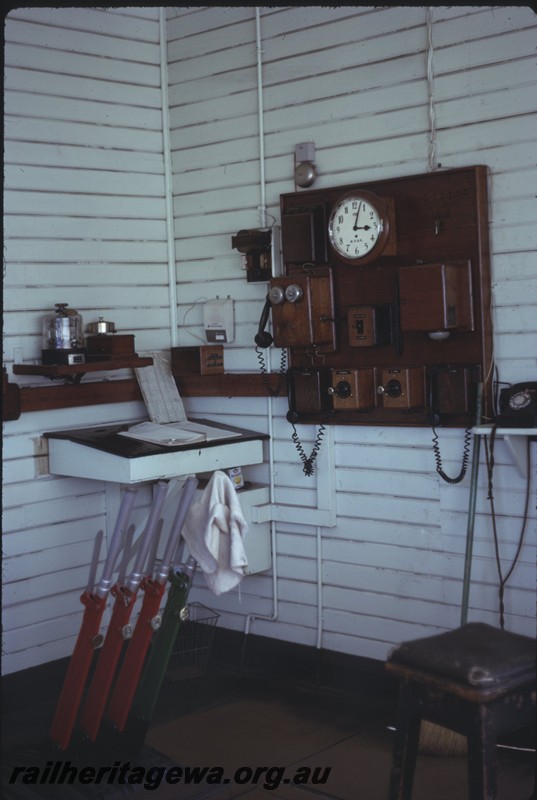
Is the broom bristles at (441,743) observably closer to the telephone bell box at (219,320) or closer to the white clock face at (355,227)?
the white clock face at (355,227)

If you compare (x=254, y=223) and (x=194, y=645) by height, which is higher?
(x=254, y=223)

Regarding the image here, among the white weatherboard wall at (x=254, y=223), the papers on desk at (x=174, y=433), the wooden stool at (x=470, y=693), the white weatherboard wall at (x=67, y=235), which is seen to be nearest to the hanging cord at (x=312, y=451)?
the white weatherboard wall at (x=254, y=223)

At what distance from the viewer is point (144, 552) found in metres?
3.81

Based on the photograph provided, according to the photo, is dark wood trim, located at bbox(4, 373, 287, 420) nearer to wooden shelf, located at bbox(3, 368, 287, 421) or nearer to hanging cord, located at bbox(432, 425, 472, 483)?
wooden shelf, located at bbox(3, 368, 287, 421)

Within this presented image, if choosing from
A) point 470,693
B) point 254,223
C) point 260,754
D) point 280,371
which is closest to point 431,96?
point 254,223

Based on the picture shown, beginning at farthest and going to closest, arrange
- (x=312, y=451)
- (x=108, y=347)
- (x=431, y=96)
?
(x=312, y=451)
(x=108, y=347)
(x=431, y=96)

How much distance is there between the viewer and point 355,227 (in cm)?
429

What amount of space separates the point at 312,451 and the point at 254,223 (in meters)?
1.29

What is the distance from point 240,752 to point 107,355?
2012 mm

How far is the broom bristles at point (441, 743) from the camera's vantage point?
12.7ft

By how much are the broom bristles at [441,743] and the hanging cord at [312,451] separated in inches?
56.0

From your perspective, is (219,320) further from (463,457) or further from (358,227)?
(463,457)

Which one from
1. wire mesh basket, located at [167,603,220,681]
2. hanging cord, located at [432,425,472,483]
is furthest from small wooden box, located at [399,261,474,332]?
wire mesh basket, located at [167,603,220,681]

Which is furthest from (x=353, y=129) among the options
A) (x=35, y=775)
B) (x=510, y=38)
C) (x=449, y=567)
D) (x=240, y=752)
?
(x=35, y=775)
